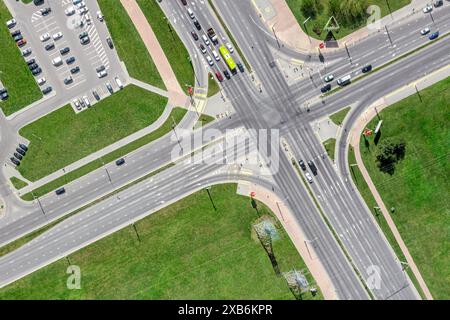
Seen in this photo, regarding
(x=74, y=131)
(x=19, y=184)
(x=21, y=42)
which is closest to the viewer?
(x=21, y=42)

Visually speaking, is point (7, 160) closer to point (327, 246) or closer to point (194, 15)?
point (194, 15)

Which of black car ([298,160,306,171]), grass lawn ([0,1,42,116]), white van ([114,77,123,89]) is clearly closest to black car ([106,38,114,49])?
white van ([114,77,123,89])

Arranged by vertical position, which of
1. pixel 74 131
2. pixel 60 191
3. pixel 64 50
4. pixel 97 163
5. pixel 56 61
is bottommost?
pixel 60 191

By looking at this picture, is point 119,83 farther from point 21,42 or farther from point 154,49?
point 21,42

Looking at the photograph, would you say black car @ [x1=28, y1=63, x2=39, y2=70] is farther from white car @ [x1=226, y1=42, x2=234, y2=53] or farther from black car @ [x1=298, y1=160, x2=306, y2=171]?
black car @ [x1=298, y1=160, x2=306, y2=171]

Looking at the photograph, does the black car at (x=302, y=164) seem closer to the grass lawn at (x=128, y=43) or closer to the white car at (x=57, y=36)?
the grass lawn at (x=128, y=43)

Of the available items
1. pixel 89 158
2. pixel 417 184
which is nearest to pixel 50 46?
pixel 89 158
